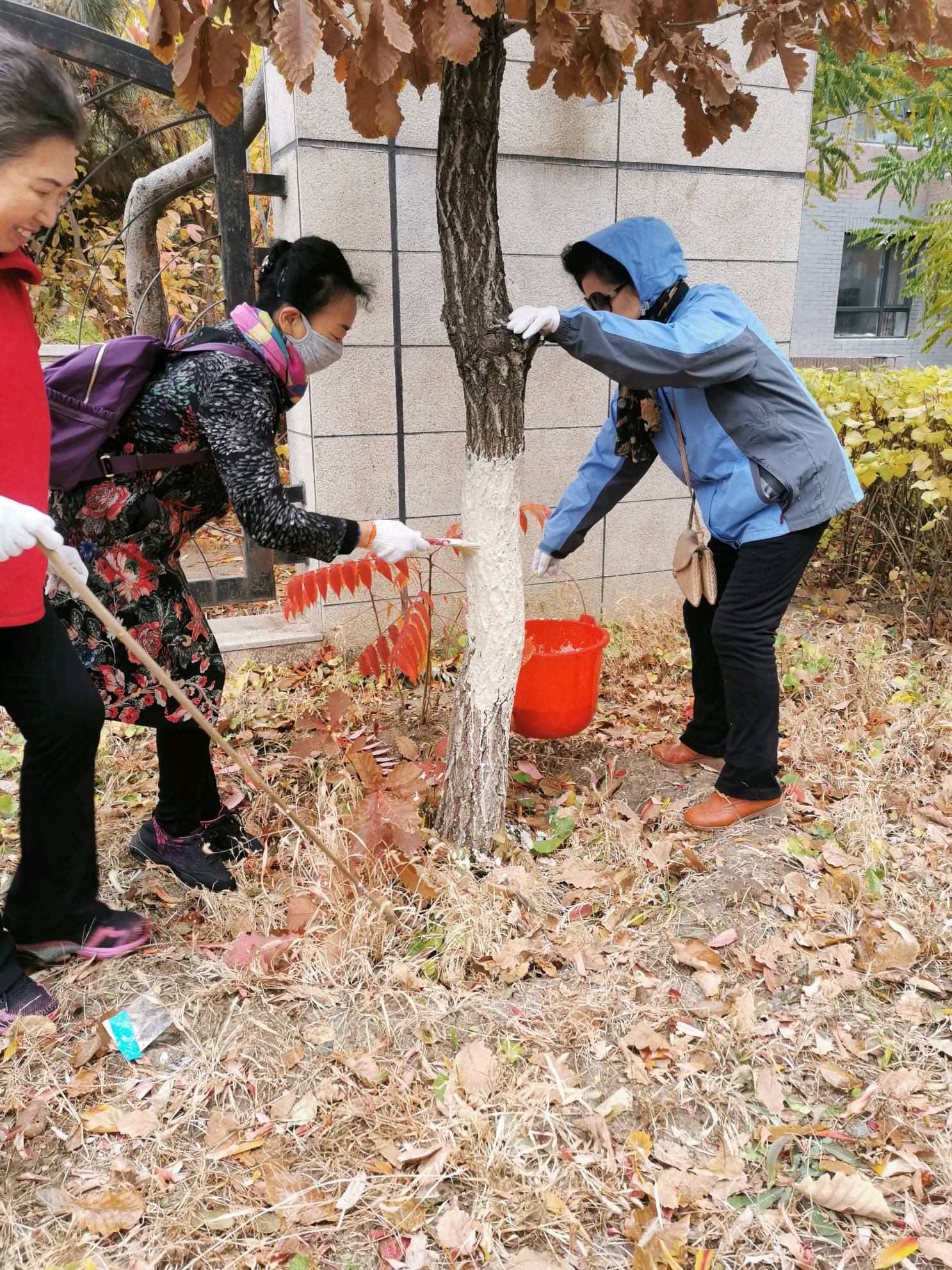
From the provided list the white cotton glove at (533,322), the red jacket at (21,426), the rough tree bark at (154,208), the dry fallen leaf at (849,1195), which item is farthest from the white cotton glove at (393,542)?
the rough tree bark at (154,208)

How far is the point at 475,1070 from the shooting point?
76.8 inches

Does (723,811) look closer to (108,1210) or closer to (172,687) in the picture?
(172,687)

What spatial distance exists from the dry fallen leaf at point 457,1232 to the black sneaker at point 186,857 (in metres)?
1.22

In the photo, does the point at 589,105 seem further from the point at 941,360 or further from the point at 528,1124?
the point at 941,360

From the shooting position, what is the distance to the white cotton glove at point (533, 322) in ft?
7.50

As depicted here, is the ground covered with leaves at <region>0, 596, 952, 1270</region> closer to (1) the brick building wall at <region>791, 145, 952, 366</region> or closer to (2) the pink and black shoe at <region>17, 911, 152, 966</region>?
(2) the pink and black shoe at <region>17, 911, 152, 966</region>

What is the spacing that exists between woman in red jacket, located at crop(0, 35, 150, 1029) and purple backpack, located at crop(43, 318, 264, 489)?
0.18 metres

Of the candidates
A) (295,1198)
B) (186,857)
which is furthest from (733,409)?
(295,1198)

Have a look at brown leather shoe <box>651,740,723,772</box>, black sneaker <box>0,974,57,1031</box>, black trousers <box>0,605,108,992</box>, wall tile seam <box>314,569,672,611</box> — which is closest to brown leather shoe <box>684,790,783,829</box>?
brown leather shoe <box>651,740,723,772</box>

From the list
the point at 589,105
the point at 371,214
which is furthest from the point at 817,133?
the point at 371,214

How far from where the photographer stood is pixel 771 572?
2.68 metres

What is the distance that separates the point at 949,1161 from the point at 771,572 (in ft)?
5.02

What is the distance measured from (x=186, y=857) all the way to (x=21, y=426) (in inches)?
53.4

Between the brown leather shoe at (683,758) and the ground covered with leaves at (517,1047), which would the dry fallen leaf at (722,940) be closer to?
A: the ground covered with leaves at (517,1047)
